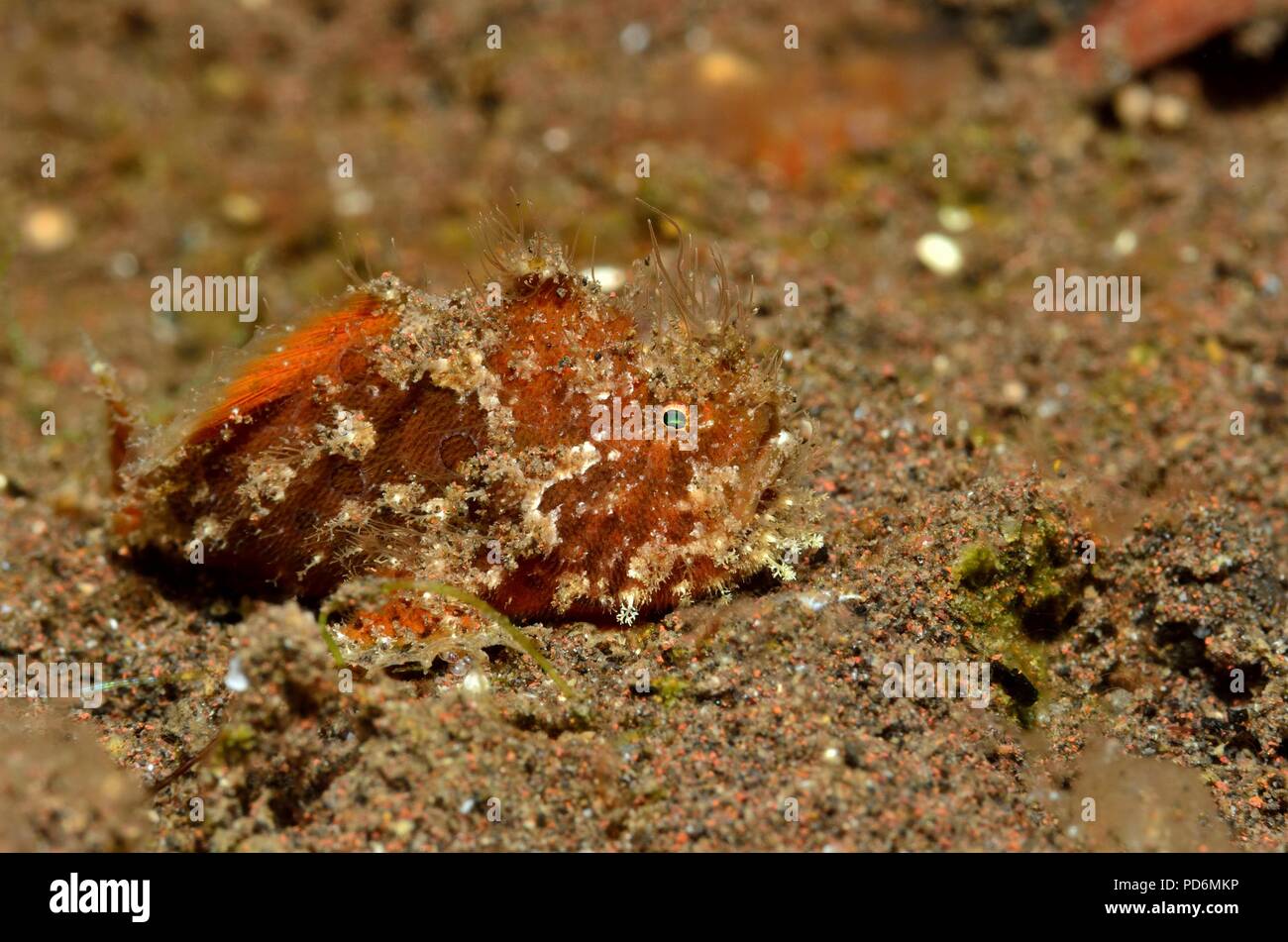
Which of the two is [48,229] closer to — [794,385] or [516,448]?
[516,448]

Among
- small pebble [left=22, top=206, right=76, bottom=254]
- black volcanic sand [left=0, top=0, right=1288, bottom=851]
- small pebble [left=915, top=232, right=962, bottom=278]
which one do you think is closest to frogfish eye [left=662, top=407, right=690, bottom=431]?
black volcanic sand [left=0, top=0, right=1288, bottom=851]

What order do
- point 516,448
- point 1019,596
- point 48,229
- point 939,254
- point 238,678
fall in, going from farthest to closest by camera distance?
point 48,229
point 939,254
point 1019,596
point 516,448
point 238,678

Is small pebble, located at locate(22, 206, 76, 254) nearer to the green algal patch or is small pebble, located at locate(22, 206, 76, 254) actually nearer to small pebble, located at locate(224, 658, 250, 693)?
small pebble, located at locate(224, 658, 250, 693)

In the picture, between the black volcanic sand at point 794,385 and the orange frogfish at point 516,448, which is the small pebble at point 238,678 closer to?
the black volcanic sand at point 794,385

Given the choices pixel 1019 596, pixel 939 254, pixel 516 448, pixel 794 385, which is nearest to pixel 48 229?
pixel 516 448

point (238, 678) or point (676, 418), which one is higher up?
point (676, 418)

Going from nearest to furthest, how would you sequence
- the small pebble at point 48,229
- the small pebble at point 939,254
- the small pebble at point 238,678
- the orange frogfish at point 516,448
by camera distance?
the small pebble at point 238,678 → the orange frogfish at point 516,448 → the small pebble at point 939,254 → the small pebble at point 48,229

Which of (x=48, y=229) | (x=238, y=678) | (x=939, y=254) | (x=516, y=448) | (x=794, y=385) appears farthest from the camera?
(x=48, y=229)

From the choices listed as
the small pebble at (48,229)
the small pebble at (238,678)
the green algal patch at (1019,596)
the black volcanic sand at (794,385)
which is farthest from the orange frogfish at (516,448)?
the small pebble at (48,229)

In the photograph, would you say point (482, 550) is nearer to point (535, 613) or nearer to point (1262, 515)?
point (535, 613)
